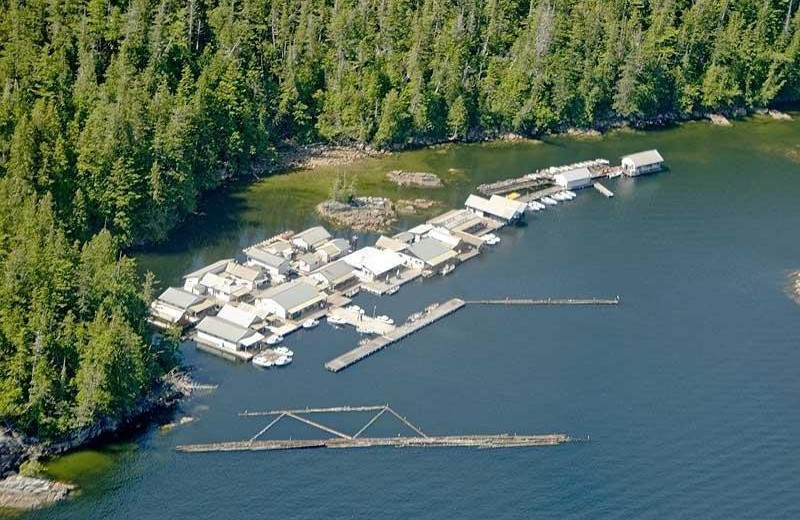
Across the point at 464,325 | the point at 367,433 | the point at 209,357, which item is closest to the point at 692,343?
the point at 464,325

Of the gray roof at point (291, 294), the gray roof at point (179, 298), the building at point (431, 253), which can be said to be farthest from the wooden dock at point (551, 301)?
the gray roof at point (179, 298)

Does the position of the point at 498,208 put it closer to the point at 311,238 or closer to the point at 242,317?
the point at 311,238

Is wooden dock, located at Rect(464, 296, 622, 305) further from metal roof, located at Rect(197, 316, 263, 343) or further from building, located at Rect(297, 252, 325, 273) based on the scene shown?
metal roof, located at Rect(197, 316, 263, 343)

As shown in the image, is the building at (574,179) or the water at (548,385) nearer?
the water at (548,385)

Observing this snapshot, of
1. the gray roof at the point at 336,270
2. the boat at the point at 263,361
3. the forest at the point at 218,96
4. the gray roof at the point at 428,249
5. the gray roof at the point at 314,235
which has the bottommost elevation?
the boat at the point at 263,361

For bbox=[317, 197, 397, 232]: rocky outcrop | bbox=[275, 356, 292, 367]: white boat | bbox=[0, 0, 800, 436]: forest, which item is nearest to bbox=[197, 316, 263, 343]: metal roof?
bbox=[275, 356, 292, 367]: white boat

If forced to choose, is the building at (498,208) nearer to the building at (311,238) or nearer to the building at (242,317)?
the building at (311,238)
